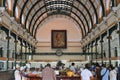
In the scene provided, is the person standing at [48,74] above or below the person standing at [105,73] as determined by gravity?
above

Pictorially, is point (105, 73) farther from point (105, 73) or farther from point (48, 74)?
point (48, 74)

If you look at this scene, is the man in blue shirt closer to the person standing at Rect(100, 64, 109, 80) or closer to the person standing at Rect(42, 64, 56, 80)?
Answer: the person standing at Rect(100, 64, 109, 80)

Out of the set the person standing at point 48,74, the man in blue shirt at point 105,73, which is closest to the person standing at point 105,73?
the man in blue shirt at point 105,73

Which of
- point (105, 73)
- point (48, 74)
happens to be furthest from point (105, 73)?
point (48, 74)

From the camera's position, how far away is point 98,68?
20406 mm

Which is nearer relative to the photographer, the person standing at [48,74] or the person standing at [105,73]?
the person standing at [48,74]

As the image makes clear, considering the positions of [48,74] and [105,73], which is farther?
[105,73]

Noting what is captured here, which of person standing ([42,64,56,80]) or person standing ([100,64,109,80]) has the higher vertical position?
person standing ([42,64,56,80])

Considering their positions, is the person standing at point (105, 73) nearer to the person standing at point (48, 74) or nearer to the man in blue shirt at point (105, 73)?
the man in blue shirt at point (105, 73)

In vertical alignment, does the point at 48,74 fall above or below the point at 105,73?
above

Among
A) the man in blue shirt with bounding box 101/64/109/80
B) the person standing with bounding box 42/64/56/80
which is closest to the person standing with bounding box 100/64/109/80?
the man in blue shirt with bounding box 101/64/109/80

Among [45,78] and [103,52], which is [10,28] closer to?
[103,52]

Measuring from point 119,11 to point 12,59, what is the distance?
22960mm

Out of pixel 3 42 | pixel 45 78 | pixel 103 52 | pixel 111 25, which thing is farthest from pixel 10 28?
pixel 45 78
